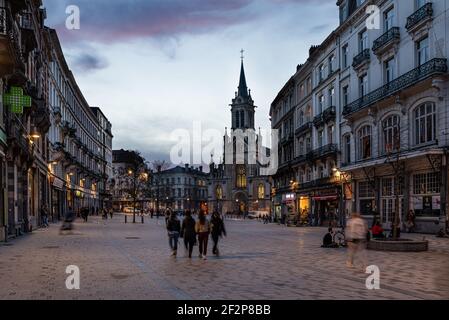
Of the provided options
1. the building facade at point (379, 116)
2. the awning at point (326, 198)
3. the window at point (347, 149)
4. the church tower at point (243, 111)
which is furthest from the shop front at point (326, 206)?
the church tower at point (243, 111)

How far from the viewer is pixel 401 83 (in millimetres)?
33375

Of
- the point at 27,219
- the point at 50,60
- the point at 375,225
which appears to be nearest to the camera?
the point at 375,225

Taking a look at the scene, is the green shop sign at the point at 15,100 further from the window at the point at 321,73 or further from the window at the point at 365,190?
the window at the point at 321,73

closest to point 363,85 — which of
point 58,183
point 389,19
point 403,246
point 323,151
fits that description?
point 389,19

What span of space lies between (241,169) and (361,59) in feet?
318

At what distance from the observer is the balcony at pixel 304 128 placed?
54478 mm

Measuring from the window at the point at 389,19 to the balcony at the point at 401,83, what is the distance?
4.34 meters

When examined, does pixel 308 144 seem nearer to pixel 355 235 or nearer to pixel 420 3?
pixel 420 3

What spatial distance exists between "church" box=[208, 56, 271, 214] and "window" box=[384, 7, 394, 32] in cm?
9295

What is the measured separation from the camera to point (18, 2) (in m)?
26.3

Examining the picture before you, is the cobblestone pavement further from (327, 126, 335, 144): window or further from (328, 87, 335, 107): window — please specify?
(328, 87, 335, 107): window
